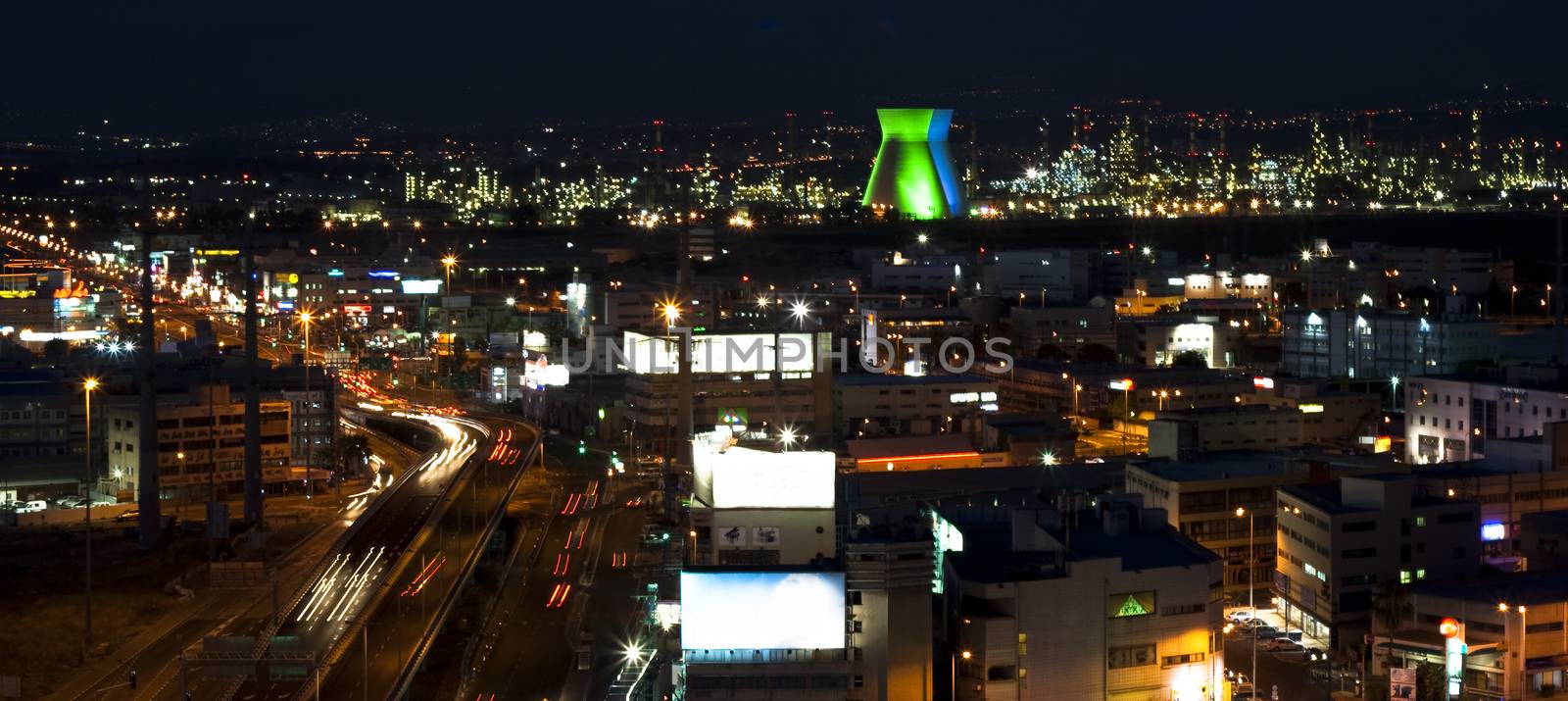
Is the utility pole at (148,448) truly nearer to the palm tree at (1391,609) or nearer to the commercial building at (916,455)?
the commercial building at (916,455)

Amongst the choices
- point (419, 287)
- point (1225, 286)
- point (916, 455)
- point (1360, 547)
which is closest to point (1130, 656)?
point (1360, 547)

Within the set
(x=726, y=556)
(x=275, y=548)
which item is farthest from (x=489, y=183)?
(x=726, y=556)

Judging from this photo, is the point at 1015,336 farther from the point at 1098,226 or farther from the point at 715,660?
the point at 1098,226

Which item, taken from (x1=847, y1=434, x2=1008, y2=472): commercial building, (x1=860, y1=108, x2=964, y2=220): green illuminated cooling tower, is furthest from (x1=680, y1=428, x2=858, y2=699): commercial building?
(x1=860, y1=108, x2=964, y2=220): green illuminated cooling tower

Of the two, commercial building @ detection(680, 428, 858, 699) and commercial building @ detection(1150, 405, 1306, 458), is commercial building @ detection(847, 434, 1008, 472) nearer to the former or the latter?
commercial building @ detection(1150, 405, 1306, 458)

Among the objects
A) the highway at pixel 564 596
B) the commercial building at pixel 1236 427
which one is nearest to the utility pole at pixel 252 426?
the highway at pixel 564 596
